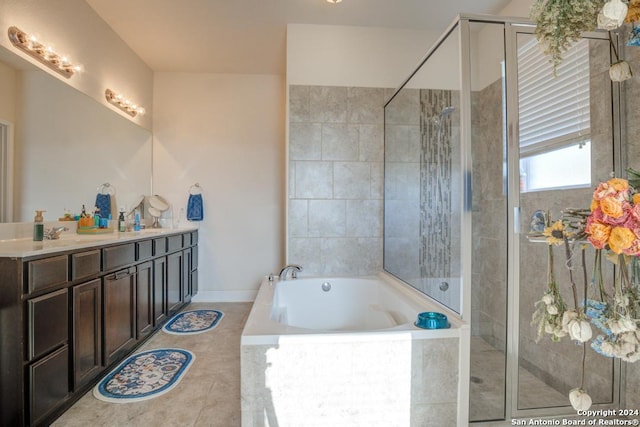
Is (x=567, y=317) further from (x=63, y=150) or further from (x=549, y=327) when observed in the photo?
(x=63, y=150)

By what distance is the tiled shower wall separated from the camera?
2.78 meters

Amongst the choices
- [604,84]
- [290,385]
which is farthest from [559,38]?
[290,385]

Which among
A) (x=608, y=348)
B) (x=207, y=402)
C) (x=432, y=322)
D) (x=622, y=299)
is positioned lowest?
(x=207, y=402)

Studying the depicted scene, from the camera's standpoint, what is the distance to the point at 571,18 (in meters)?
0.81

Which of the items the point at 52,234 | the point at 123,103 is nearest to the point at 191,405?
the point at 52,234

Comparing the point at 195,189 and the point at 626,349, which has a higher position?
the point at 195,189

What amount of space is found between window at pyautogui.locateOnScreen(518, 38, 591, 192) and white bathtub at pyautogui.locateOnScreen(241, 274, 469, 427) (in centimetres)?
101

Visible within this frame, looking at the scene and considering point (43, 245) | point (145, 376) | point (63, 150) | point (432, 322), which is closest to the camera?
point (432, 322)

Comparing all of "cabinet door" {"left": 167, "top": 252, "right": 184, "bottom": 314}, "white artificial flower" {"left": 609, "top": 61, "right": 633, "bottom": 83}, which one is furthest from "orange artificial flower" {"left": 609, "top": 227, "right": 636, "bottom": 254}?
"cabinet door" {"left": 167, "top": 252, "right": 184, "bottom": 314}

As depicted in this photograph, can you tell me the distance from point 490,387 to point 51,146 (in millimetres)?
3105

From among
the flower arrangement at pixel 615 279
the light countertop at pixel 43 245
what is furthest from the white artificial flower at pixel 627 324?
the light countertop at pixel 43 245

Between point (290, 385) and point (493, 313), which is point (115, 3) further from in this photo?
point (493, 313)

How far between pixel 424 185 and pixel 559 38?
140 cm

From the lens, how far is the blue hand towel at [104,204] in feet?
9.16
